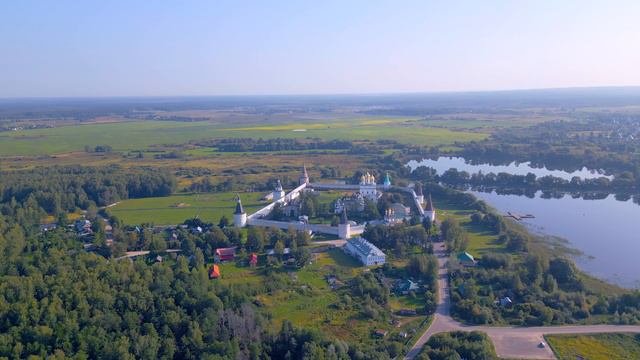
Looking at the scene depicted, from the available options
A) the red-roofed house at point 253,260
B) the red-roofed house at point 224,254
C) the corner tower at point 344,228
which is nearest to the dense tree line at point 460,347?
the red-roofed house at point 253,260

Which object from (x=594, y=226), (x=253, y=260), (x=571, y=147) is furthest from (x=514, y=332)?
(x=571, y=147)

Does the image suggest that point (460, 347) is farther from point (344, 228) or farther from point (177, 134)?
point (177, 134)

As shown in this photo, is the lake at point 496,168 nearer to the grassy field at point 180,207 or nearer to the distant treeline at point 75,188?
the grassy field at point 180,207

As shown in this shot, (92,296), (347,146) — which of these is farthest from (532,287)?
(347,146)

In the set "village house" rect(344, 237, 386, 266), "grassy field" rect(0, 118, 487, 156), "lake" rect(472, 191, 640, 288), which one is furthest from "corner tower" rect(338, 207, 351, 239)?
"grassy field" rect(0, 118, 487, 156)

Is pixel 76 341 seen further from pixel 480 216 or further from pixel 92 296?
pixel 480 216

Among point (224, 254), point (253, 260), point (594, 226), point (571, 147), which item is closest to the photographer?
point (253, 260)
